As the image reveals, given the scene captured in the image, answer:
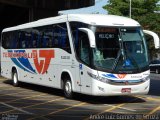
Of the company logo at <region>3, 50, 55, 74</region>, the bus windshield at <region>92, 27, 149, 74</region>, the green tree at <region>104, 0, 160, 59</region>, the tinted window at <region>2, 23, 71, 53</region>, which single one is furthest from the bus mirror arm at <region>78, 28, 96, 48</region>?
the green tree at <region>104, 0, 160, 59</region>

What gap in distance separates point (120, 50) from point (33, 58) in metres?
5.94

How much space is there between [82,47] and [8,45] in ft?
29.1

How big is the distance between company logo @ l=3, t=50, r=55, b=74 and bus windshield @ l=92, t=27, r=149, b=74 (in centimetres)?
338

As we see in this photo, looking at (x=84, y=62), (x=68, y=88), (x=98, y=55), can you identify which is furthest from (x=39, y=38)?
(x=98, y=55)

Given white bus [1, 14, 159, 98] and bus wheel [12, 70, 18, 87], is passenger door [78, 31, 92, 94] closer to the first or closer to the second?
white bus [1, 14, 159, 98]

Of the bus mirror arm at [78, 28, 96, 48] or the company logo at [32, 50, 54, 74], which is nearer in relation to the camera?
the bus mirror arm at [78, 28, 96, 48]

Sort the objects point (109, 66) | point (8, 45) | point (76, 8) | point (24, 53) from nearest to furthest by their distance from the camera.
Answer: point (109, 66)
point (24, 53)
point (8, 45)
point (76, 8)

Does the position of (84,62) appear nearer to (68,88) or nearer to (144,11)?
(68,88)

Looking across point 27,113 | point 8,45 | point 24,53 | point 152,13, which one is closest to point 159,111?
point 27,113

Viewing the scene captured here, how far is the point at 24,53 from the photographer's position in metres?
21.8

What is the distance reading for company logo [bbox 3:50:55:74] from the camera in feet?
63.2

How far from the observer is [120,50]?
15766 mm

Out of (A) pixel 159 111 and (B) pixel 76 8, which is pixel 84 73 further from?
(B) pixel 76 8

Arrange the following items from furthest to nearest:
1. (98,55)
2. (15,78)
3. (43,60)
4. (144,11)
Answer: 1. (144,11)
2. (15,78)
3. (43,60)
4. (98,55)
